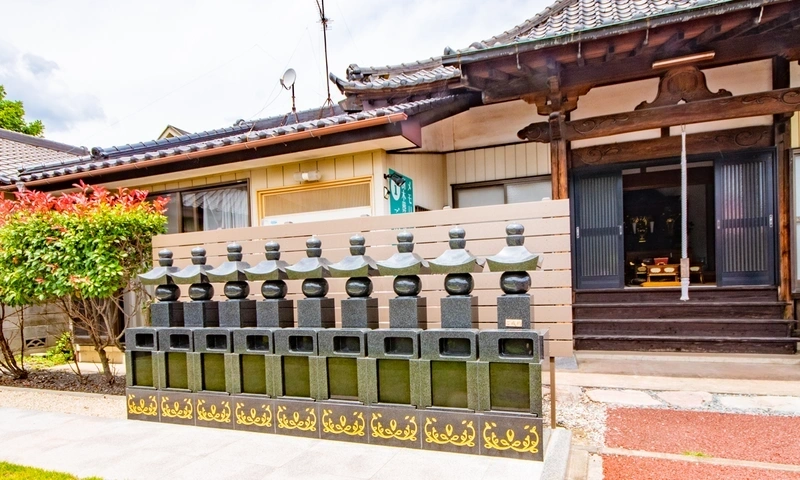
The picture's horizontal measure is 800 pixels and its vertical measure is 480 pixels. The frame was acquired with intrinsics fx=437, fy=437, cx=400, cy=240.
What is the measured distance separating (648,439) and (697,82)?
14.7 feet

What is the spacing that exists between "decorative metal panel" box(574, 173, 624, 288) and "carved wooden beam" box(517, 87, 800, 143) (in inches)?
36.2

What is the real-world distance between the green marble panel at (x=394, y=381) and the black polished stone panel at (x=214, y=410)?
4.58 feet

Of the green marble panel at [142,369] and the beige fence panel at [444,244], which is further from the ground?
the beige fence panel at [444,244]

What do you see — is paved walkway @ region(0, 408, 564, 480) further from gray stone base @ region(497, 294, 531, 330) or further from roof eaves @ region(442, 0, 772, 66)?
roof eaves @ region(442, 0, 772, 66)

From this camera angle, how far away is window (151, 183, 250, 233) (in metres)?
6.77

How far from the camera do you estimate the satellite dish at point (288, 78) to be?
9.09m

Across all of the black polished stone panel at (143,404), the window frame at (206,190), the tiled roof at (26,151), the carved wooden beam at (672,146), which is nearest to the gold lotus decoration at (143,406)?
the black polished stone panel at (143,404)

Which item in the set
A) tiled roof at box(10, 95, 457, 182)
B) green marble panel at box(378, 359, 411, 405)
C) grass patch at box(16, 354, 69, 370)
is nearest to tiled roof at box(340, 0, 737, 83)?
tiled roof at box(10, 95, 457, 182)

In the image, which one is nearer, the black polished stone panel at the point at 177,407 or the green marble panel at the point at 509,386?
the green marble panel at the point at 509,386

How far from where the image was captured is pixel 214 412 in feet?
12.3

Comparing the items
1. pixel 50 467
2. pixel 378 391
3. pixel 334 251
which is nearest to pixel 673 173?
pixel 334 251

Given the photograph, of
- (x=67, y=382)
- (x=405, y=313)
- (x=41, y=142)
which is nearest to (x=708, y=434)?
(x=405, y=313)

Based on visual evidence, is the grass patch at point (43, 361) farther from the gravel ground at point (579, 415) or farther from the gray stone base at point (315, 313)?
the gravel ground at point (579, 415)

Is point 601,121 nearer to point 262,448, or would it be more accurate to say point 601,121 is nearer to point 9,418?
point 262,448
